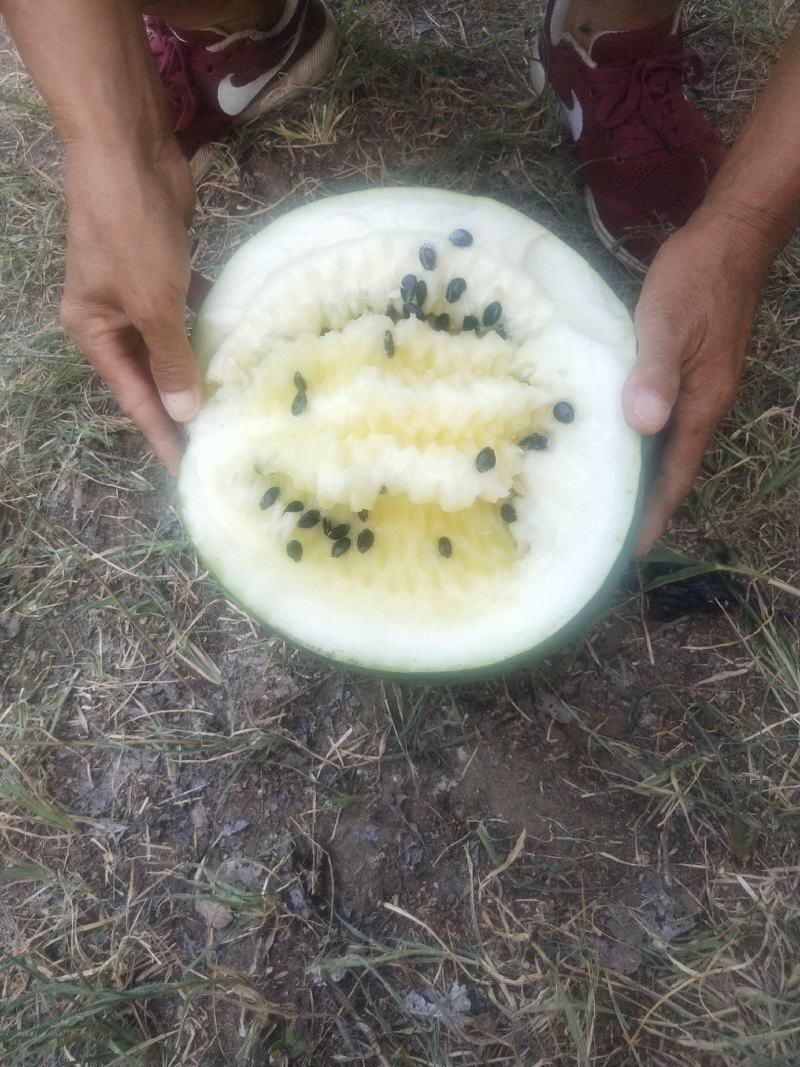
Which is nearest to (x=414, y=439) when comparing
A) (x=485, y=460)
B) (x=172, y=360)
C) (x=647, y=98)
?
(x=485, y=460)

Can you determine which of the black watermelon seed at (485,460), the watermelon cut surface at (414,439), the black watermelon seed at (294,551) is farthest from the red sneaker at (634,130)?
the black watermelon seed at (294,551)

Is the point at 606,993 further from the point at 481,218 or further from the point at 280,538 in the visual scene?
the point at 481,218

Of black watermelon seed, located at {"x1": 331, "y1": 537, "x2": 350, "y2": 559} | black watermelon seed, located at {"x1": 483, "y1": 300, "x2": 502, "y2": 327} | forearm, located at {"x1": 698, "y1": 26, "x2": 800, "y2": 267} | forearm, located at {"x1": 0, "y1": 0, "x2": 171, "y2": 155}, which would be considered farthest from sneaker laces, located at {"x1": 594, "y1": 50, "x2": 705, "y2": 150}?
black watermelon seed, located at {"x1": 331, "y1": 537, "x2": 350, "y2": 559}

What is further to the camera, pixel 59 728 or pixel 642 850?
pixel 59 728

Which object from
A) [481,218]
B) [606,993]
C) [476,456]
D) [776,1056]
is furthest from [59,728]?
[776,1056]

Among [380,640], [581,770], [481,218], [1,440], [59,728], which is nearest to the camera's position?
[380,640]

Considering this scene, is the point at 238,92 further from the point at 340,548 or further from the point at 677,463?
the point at 677,463

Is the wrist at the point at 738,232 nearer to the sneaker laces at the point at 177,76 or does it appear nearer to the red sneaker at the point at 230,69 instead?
the red sneaker at the point at 230,69

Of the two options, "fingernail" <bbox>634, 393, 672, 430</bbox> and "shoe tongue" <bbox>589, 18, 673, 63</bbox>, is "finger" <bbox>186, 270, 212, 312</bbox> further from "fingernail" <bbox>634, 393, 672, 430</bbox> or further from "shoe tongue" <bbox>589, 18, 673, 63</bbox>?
"shoe tongue" <bbox>589, 18, 673, 63</bbox>
